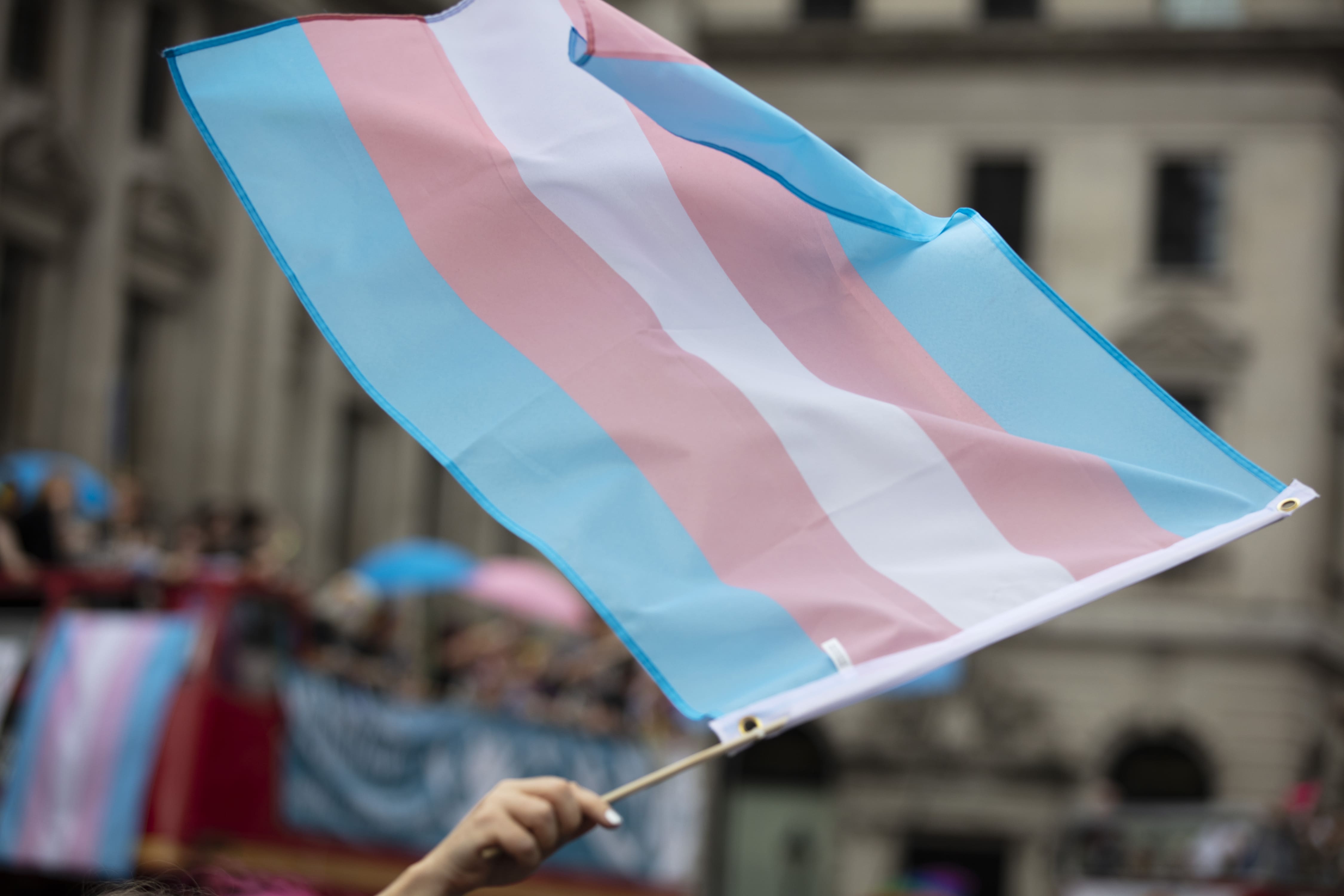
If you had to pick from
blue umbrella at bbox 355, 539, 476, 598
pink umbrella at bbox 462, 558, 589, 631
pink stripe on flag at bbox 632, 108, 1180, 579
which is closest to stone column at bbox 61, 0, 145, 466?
blue umbrella at bbox 355, 539, 476, 598

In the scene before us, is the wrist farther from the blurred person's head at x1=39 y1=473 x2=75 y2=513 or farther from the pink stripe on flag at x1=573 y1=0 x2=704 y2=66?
the blurred person's head at x1=39 y1=473 x2=75 y2=513

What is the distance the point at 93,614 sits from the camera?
920cm

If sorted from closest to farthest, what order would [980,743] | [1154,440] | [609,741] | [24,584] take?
[1154,440], [24,584], [609,741], [980,743]

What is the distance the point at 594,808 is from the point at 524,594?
1388 centimetres

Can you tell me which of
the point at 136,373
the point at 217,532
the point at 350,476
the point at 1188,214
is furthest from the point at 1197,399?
the point at 217,532

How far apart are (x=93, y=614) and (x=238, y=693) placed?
0.96m

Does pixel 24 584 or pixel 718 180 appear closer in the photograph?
pixel 718 180

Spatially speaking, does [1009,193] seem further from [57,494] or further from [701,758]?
[701,758]

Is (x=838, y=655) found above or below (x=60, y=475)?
above

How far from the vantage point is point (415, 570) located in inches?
618

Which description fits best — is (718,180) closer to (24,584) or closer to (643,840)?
(24,584)

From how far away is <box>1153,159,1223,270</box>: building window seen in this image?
32.6m

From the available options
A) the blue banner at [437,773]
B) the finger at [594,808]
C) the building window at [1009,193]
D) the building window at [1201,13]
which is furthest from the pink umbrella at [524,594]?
the building window at [1201,13]

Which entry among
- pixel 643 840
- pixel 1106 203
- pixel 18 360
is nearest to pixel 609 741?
pixel 643 840
